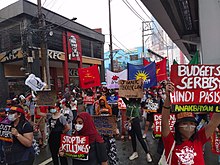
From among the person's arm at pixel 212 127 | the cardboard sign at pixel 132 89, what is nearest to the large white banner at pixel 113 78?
the cardboard sign at pixel 132 89

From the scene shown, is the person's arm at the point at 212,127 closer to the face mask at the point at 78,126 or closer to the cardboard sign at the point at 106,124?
the face mask at the point at 78,126

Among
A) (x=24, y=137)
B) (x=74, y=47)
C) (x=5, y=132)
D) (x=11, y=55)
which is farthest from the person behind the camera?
(x=74, y=47)

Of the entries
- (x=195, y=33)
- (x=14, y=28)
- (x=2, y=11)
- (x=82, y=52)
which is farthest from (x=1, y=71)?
(x=195, y=33)

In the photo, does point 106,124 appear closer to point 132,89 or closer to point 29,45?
point 132,89

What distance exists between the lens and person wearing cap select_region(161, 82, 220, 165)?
2.27 metres

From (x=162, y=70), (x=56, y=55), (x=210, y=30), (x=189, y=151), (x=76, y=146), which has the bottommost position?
(x=76, y=146)

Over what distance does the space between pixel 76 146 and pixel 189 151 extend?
1.50 m

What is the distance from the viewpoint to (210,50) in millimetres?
6918

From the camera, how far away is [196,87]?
257cm

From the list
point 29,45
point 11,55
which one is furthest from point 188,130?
point 11,55

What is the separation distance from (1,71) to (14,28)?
3.46m

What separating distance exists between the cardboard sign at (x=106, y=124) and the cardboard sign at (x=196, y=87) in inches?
71.6

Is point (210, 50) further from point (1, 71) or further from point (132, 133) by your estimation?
Result: point (1, 71)

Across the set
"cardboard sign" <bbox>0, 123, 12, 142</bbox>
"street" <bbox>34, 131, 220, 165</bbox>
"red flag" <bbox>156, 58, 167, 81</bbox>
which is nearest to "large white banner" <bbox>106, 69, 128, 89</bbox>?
"red flag" <bbox>156, 58, 167, 81</bbox>
